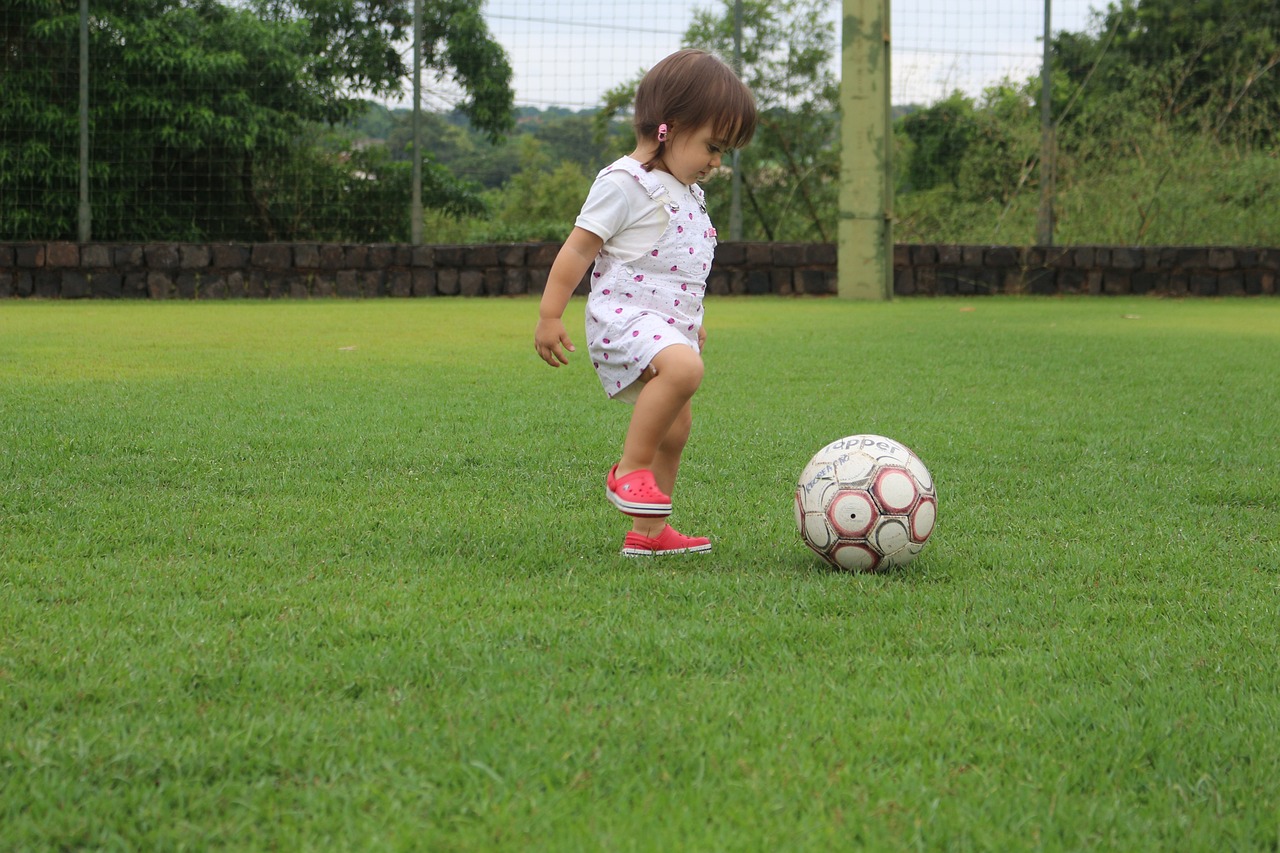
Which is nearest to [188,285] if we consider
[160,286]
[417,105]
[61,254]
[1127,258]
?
[160,286]

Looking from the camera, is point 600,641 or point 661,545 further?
point 661,545

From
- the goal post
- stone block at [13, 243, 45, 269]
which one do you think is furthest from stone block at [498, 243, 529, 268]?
stone block at [13, 243, 45, 269]

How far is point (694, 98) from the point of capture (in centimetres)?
281

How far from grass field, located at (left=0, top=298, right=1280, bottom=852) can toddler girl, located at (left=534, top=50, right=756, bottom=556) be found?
0.76 feet

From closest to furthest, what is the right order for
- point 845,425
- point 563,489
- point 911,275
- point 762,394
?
point 563,489, point 845,425, point 762,394, point 911,275

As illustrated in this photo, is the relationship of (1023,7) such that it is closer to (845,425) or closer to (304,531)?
(845,425)

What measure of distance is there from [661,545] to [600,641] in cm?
72

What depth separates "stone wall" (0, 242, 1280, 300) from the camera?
11430 mm

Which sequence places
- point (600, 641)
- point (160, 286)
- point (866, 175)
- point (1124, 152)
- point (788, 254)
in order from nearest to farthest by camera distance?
point (600, 641) → point (160, 286) → point (866, 175) → point (788, 254) → point (1124, 152)

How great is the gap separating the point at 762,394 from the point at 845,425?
35.8 inches

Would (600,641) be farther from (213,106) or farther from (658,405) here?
(213,106)

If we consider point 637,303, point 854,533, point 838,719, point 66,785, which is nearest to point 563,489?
point 637,303

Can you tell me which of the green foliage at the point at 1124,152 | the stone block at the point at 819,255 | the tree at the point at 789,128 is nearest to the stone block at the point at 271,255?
the tree at the point at 789,128

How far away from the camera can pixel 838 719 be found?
1.75m
